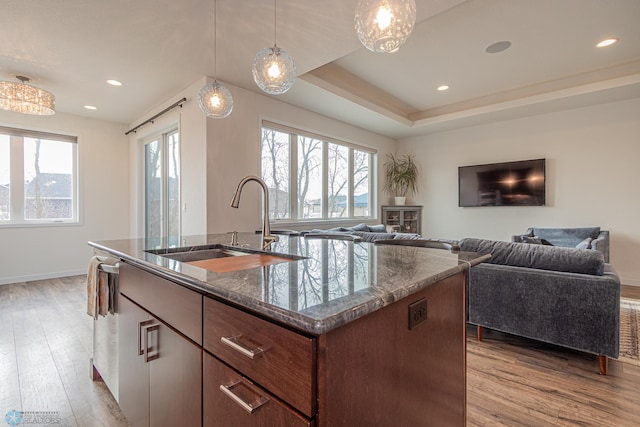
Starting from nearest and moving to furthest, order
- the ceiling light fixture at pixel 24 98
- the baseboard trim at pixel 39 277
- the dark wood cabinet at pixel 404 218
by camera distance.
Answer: the ceiling light fixture at pixel 24 98, the baseboard trim at pixel 39 277, the dark wood cabinet at pixel 404 218

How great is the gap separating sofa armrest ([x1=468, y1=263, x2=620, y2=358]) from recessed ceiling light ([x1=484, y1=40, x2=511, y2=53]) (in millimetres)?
2594

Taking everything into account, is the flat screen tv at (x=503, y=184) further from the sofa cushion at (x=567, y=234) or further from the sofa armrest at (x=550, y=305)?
the sofa armrest at (x=550, y=305)

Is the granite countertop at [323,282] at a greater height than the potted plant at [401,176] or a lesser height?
lesser

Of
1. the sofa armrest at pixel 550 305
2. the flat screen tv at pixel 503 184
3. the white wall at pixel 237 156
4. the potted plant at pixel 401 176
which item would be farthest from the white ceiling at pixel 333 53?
the sofa armrest at pixel 550 305

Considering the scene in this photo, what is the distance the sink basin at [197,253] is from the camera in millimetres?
1527

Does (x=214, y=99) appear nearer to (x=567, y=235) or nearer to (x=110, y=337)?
(x=110, y=337)

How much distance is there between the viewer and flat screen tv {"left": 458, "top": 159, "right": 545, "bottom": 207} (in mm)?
5035

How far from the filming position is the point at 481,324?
98.7 inches

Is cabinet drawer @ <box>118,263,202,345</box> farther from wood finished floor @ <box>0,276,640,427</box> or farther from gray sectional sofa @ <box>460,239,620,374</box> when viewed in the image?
gray sectional sofa @ <box>460,239,620,374</box>

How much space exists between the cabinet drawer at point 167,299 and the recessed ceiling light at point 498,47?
4.06 m

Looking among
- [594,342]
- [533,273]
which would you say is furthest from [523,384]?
[533,273]

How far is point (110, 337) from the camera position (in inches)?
64.6

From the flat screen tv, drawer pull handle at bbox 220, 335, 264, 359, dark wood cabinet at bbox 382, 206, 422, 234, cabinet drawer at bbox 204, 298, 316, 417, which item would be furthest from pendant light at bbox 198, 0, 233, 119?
the flat screen tv

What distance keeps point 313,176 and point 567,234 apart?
405 cm
